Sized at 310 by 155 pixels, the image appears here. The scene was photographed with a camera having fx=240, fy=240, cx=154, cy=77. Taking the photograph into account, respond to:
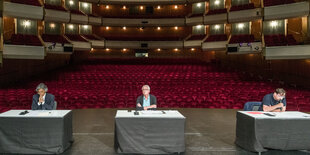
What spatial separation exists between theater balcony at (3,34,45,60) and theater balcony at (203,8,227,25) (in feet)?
46.0

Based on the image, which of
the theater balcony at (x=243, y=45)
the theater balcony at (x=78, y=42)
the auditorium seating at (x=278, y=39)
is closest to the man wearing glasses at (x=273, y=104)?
the auditorium seating at (x=278, y=39)

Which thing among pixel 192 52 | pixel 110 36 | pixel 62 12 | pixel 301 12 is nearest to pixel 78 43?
pixel 62 12

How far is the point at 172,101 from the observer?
10938 mm

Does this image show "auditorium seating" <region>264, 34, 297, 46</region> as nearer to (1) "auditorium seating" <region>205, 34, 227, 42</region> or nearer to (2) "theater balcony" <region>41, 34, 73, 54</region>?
(1) "auditorium seating" <region>205, 34, 227, 42</region>

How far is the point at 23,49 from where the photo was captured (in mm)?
14555

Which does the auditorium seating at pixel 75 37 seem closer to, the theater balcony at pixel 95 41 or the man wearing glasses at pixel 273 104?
the theater balcony at pixel 95 41

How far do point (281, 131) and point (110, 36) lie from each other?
23285mm

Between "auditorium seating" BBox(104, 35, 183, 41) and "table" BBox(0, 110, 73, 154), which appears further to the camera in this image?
"auditorium seating" BBox(104, 35, 183, 41)

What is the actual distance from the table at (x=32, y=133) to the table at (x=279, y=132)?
347 cm

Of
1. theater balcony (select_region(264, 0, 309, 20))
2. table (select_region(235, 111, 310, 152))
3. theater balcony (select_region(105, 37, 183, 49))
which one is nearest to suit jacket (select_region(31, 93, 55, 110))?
table (select_region(235, 111, 310, 152))

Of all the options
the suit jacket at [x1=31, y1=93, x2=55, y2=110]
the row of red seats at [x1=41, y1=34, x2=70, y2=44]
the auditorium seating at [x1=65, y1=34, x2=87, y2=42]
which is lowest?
the suit jacket at [x1=31, y1=93, x2=55, y2=110]

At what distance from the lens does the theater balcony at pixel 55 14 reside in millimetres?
18281

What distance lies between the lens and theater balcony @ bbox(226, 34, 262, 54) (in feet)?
56.1

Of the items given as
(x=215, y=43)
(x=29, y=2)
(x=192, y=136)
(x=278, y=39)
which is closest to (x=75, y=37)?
(x=29, y=2)
